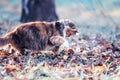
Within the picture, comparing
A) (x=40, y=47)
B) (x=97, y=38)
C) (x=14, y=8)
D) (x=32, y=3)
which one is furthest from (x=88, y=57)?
(x=14, y=8)

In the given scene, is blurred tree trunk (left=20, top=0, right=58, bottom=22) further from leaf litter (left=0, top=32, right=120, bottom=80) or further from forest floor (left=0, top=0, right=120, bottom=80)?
leaf litter (left=0, top=32, right=120, bottom=80)

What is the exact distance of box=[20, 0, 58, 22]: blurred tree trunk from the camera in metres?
14.2

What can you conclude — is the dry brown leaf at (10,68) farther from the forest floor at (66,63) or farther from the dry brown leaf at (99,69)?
the dry brown leaf at (99,69)

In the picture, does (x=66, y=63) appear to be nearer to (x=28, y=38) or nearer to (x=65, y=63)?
(x=65, y=63)

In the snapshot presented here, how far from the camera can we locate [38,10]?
1442 centimetres

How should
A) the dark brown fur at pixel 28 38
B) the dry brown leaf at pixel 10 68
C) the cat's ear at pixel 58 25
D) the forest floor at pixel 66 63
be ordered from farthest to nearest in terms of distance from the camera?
1. the cat's ear at pixel 58 25
2. the dark brown fur at pixel 28 38
3. the dry brown leaf at pixel 10 68
4. the forest floor at pixel 66 63

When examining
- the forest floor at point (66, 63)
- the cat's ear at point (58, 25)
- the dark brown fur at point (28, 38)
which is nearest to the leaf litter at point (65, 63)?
the forest floor at point (66, 63)

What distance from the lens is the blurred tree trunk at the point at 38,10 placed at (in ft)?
46.6

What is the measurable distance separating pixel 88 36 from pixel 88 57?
3106mm

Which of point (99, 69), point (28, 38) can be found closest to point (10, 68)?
point (28, 38)

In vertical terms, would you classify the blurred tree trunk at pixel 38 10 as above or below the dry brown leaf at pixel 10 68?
above

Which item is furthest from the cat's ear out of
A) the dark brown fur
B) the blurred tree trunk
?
the blurred tree trunk

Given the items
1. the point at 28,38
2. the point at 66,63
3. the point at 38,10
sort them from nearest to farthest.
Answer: the point at 66,63, the point at 28,38, the point at 38,10

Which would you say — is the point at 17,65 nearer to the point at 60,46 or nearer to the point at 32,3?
the point at 60,46
